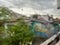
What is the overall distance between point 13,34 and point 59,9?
5.88ft

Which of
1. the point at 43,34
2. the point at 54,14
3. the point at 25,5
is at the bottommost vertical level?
the point at 43,34

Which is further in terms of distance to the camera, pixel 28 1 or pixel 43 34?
pixel 28 1

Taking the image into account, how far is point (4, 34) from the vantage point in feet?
8.32

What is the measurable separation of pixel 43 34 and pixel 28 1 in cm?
122

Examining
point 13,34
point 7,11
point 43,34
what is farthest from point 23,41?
point 7,11

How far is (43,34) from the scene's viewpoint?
3.06m

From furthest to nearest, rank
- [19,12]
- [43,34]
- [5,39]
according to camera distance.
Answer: [19,12], [43,34], [5,39]

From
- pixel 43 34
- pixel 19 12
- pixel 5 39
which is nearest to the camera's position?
pixel 5 39

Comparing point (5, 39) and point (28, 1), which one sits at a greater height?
point (28, 1)

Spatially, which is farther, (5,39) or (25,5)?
(25,5)

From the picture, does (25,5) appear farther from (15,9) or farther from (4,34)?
(4,34)

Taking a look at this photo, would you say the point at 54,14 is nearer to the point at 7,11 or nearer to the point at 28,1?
the point at 28,1

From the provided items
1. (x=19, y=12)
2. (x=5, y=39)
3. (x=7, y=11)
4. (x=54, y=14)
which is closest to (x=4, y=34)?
(x=5, y=39)

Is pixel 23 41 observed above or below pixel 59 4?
below
